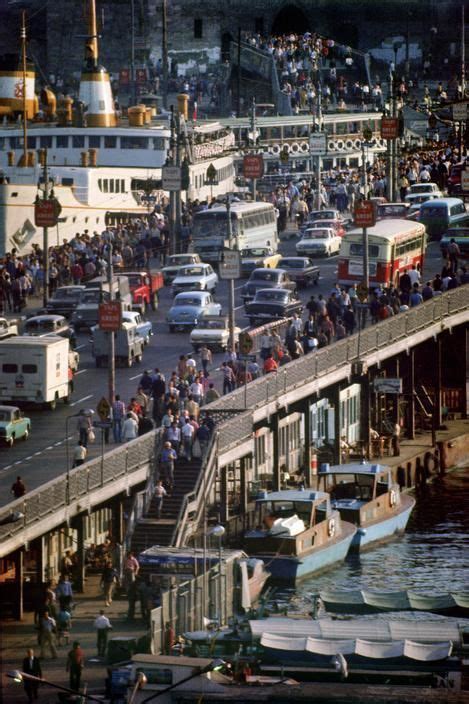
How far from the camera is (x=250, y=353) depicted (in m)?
98.3

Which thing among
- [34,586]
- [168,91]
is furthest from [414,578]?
[168,91]

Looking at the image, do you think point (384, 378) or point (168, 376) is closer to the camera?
point (168, 376)

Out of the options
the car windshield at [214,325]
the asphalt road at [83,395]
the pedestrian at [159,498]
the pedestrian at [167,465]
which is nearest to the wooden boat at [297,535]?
the pedestrian at [167,465]

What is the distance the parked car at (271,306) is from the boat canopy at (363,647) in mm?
35342

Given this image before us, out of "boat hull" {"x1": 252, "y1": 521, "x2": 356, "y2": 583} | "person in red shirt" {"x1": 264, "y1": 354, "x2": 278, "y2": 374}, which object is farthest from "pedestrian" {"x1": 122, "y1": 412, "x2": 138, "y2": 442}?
"person in red shirt" {"x1": 264, "y1": 354, "x2": 278, "y2": 374}

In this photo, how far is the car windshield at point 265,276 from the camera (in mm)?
109125

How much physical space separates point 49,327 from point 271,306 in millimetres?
10146

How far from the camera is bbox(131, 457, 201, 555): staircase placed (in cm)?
7931

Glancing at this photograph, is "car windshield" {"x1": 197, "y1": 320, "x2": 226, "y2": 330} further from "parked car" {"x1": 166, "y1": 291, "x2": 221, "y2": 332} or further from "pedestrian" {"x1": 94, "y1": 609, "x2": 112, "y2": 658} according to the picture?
"pedestrian" {"x1": 94, "y1": 609, "x2": 112, "y2": 658}

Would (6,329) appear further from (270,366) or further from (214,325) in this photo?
(270,366)

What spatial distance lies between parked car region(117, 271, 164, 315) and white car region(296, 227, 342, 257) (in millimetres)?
12572

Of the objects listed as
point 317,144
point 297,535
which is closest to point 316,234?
point 317,144

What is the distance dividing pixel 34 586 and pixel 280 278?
35745 mm

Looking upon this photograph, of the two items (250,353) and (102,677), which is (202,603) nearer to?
(102,677)
